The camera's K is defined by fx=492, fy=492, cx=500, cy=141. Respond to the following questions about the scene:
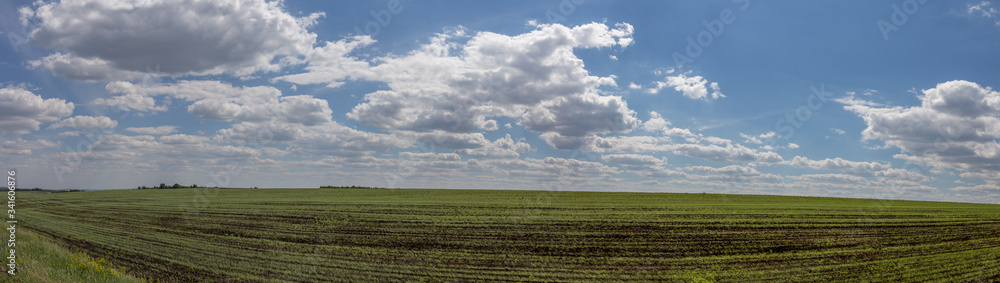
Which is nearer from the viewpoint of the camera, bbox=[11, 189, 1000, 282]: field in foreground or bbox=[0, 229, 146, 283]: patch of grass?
bbox=[0, 229, 146, 283]: patch of grass

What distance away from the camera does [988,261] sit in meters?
19.9

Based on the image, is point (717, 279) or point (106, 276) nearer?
point (106, 276)

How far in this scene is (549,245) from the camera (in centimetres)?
2292

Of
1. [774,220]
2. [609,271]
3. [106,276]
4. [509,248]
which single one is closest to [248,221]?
[106,276]

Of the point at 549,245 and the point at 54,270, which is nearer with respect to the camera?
the point at 54,270

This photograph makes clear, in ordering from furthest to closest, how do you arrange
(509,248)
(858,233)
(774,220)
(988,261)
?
(774,220) → (858,233) → (509,248) → (988,261)

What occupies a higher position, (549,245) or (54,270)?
(54,270)

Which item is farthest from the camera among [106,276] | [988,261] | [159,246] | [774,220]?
[774,220]

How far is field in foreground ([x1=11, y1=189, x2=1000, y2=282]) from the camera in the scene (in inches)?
714

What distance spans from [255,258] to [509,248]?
10943 millimetres

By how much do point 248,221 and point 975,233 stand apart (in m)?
44.6

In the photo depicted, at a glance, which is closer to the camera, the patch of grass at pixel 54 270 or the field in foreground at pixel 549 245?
the patch of grass at pixel 54 270

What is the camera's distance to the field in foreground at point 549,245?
18.1 m

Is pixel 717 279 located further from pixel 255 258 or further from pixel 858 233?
pixel 255 258
